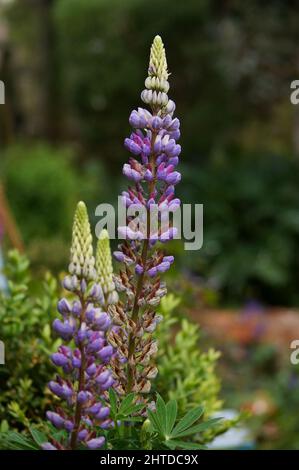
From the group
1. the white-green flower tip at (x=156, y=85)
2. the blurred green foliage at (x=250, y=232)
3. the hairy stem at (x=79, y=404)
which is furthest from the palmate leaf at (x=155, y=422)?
the blurred green foliage at (x=250, y=232)

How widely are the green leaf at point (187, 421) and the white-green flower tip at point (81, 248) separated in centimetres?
30

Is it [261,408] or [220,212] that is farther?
[220,212]

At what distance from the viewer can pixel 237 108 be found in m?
14.2

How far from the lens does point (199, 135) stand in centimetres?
1328

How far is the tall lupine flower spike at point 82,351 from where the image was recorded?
1.23 m

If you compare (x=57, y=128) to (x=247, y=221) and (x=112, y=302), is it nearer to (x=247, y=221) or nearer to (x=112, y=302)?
(x=247, y=221)

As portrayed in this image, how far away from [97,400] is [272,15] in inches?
494

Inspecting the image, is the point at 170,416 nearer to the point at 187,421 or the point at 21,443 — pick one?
the point at 187,421

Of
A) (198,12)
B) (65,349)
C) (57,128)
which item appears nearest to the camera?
(65,349)

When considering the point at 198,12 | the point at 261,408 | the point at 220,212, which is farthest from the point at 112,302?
the point at 198,12

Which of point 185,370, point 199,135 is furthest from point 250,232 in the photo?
point 185,370

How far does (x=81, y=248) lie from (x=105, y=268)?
0.10 metres

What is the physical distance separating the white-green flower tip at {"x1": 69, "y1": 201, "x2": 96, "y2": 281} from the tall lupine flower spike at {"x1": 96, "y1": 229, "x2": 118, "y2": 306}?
0.20 ft

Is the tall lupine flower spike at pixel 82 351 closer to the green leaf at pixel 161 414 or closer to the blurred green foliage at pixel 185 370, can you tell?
the green leaf at pixel 161 414
